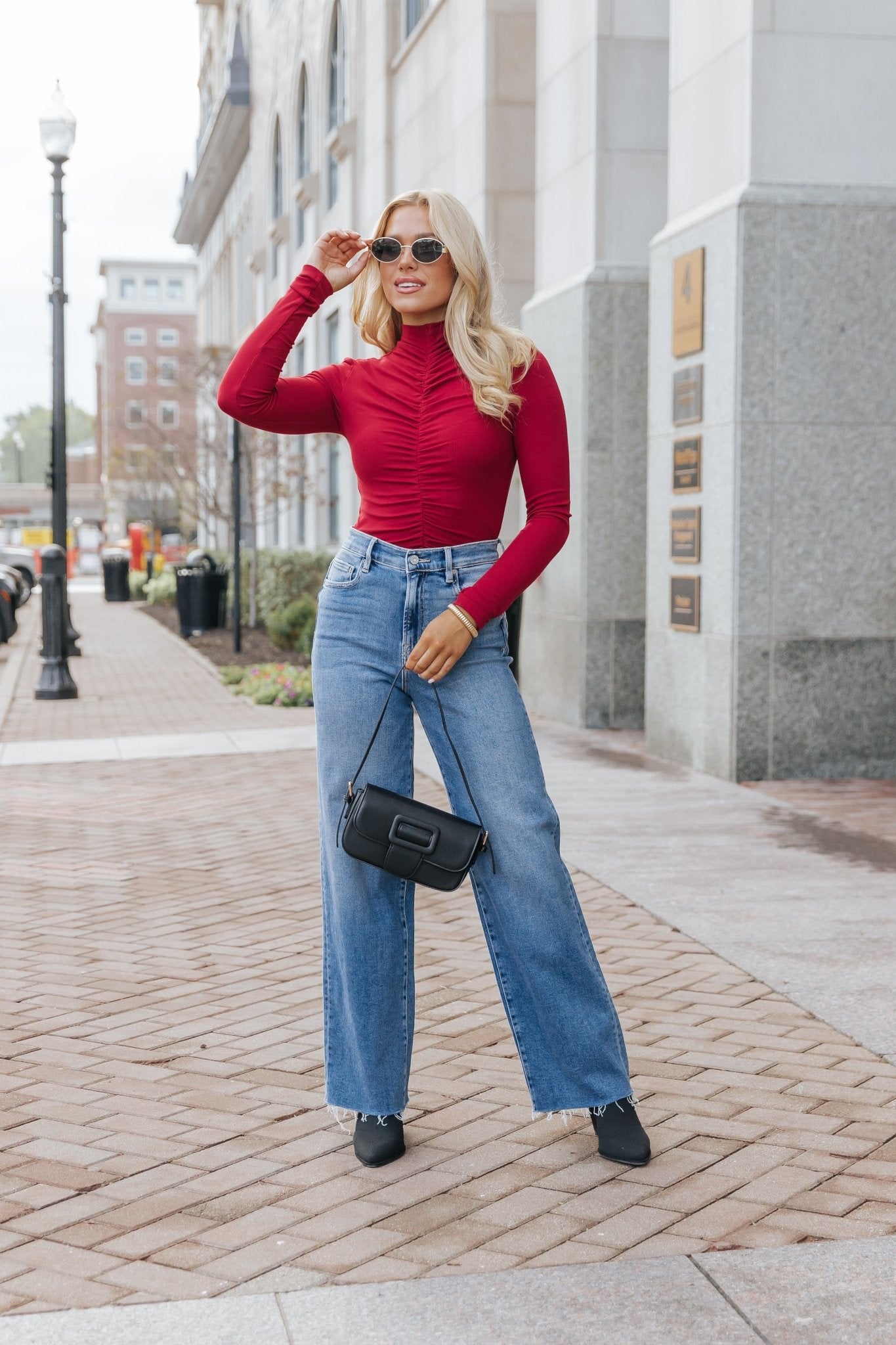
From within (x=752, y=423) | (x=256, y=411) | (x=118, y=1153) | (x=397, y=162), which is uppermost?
(x=397, y=162)

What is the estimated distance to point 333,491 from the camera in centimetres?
2400

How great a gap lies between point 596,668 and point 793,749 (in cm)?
291

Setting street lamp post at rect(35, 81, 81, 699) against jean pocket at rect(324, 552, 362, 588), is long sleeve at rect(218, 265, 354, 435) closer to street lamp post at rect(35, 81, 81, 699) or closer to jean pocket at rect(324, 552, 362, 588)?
jean pocket at rect(324, 552, 362, 588)

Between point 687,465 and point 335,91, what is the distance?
17.1m

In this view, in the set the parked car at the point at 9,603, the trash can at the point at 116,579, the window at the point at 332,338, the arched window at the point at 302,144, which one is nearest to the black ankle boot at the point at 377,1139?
the parked car at the point at 9,603

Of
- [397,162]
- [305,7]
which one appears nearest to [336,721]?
[397,162]

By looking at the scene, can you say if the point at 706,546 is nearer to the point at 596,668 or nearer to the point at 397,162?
the point at 596,668

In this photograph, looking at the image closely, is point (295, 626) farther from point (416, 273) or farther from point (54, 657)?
point (416, 273)

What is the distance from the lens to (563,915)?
3352 millimetres

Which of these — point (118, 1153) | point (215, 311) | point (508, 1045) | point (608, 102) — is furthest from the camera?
point (215, 311)

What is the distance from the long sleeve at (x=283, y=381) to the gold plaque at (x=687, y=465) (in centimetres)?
597

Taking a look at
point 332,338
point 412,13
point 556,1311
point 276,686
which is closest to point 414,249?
point 556,1311

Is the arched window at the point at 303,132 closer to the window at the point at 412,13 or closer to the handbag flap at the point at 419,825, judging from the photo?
the window at the point at 412,13

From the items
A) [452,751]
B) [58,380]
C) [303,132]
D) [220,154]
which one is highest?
[220,154]
